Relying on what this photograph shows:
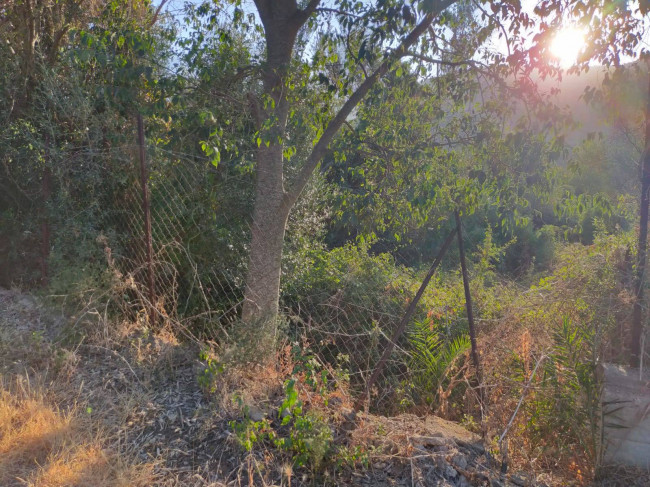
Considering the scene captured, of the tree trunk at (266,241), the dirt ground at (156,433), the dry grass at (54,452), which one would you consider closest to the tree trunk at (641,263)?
the dirt ground at (156,433)

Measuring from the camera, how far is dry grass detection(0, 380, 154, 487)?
2.67 metres

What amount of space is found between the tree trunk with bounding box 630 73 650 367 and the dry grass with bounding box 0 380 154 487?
398 cm

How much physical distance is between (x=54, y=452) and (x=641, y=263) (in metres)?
4.86

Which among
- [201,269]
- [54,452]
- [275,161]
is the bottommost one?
[54,452]

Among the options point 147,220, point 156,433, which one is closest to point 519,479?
point 156,433

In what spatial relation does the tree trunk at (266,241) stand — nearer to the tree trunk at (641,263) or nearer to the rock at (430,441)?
the rock at (430,441)

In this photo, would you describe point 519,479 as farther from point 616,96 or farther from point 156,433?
point 616,96

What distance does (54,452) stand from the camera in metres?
2.89

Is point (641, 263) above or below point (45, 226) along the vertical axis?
above

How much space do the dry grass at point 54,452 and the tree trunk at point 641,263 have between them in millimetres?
3978

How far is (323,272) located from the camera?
7.11 metres

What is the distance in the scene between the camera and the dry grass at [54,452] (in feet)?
8.77

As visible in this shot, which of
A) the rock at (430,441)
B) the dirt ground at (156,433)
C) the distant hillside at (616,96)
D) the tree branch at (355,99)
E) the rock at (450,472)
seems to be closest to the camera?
the dirt ground at (156,433)

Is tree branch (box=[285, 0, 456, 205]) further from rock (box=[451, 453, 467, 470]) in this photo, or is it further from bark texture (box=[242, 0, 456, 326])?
rock (box=[451, 453, 467, 470])
